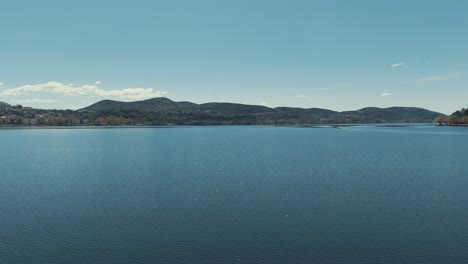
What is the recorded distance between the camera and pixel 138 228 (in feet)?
131

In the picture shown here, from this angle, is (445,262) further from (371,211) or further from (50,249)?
(50,249)

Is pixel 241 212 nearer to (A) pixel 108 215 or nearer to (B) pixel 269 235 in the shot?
(B) pixel 269 235

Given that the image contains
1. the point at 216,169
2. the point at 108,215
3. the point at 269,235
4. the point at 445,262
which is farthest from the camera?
the point at 216,169

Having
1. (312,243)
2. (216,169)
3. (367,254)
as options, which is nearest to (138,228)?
(312,243)

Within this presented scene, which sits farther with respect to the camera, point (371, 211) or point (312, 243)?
point (371, 211)

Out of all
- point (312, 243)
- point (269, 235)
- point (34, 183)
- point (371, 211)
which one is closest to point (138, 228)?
point (269, 235)

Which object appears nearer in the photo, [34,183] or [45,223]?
[45,223]

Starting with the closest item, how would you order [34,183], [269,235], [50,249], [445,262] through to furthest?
1. [445,262]
2. [50,249]
3. [269,235]
4. [34,183]

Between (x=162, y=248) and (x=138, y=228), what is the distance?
6.98 meters

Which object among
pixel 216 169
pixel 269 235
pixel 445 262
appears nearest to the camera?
pixel 445 262

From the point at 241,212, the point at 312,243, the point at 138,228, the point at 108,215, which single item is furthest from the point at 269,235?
the point at 108,215

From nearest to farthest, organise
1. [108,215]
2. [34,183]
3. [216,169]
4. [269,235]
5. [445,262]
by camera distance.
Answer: [445,262] < [269,235] < [108,215] < [34,183] < [216,169]

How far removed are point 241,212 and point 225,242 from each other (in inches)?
419

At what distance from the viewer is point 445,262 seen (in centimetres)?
3089
